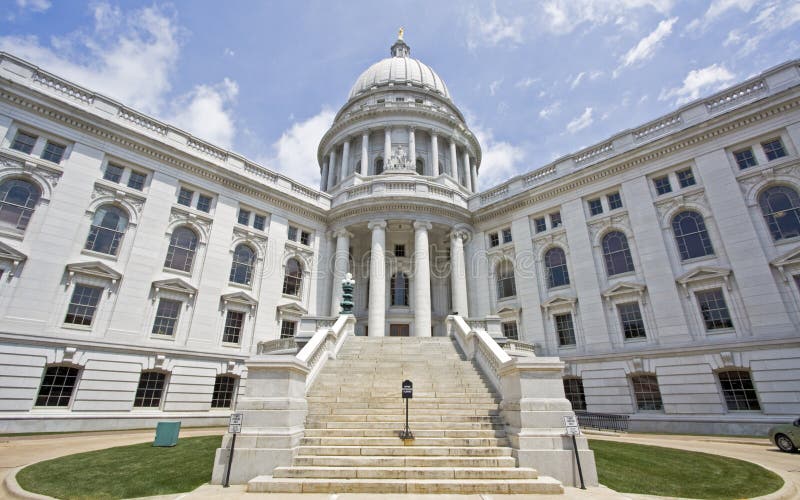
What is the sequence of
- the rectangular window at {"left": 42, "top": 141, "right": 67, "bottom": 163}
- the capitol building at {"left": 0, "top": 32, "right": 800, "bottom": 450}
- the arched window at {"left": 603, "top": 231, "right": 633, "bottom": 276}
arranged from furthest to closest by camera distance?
the arched window at {"left": 603, "top": 231, "right": 633, "bottom": 276} → the rectangular window at {"left": 42, "top": 141, "right": 67, "bottom": 163} → the capitol building at {"left": 0, "top": 32, "right": 800, "bottom": 450}

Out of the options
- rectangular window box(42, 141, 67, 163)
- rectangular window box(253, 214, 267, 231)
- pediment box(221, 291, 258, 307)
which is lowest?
pediment box(221, 291, 258, 307)

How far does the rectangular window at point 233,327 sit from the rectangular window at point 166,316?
3.03m

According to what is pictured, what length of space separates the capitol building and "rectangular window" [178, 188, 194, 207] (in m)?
0.08

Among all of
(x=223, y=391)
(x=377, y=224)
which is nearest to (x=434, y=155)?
(x=377, y=224)

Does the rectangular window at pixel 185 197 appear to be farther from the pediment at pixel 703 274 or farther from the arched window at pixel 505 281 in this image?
the pediment at pixel 703 274

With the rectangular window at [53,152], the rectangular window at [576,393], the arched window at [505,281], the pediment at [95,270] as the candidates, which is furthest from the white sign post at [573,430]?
the rectangular window at [53,152]

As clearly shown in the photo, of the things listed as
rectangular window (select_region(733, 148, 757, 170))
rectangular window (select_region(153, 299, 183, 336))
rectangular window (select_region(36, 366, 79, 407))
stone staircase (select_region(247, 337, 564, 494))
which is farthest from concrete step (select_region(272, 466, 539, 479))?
rectangular window (select_region(733, 148, 757, 170))

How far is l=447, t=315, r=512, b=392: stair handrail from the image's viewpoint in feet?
45.2

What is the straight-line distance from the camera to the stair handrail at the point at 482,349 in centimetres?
1377

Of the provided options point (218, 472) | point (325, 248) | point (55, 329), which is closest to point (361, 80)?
point (325, 248)

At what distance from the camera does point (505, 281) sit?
30531 millimetres

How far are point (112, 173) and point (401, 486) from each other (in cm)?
2626

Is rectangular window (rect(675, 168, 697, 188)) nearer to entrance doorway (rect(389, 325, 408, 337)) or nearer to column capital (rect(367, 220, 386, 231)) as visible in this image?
column capital (rect(367, 220, 386, 231))

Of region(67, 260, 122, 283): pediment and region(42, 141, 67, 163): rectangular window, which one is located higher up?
region(42, 141, 67, 163): rectangular window
